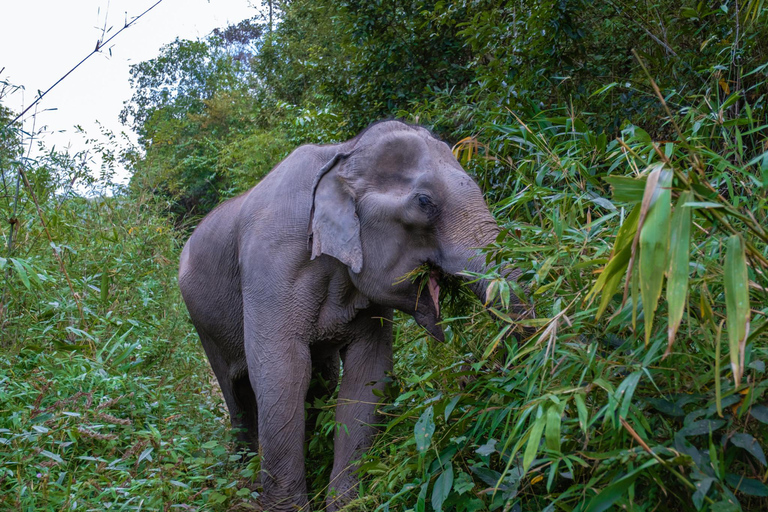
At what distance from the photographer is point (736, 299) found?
5.29 feet

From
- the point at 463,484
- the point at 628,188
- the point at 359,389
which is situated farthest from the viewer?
the point at 359,389

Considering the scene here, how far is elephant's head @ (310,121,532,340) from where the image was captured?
3.35 metres

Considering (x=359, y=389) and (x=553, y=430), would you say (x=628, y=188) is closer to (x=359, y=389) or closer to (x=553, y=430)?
(x=553, y=430)

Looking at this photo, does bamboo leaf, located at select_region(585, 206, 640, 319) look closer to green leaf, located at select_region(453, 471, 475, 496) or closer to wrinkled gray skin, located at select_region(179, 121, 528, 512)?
green leaf, located at select_region(453, 471, 475, 496)

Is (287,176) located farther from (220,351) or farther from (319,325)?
(220,351)

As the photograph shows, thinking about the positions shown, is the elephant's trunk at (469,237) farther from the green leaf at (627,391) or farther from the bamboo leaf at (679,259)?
the bamboo leaf at (679,259)

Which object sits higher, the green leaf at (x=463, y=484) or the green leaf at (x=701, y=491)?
the green leaf at (x=701, y=491)

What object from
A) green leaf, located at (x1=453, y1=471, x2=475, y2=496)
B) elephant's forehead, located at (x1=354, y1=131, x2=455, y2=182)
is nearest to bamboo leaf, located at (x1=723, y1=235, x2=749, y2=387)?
green leaf, located at (x1=453, y1=471, x2=475, y2=496)

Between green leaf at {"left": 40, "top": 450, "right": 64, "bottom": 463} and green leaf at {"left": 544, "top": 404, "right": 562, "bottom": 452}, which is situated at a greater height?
green leaf at {"left": 40, "top": 450, "right": 64, "bottom": 463}

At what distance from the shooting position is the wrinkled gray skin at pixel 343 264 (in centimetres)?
344

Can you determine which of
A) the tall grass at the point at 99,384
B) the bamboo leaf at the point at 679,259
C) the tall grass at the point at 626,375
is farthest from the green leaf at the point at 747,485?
the tall grass at the point at 99,384

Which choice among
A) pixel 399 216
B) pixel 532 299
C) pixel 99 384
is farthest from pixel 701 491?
pixel 99 384

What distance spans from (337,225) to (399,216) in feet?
0.97

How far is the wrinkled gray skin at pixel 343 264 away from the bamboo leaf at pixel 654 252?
5.30 feet
